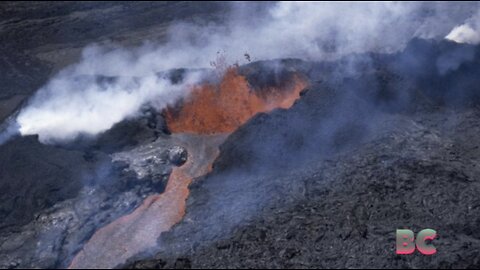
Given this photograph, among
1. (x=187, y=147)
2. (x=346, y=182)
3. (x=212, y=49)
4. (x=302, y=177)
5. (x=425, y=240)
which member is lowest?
(x=425, y=240)

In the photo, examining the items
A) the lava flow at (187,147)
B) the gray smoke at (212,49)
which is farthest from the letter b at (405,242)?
the gray smoke at (212,49)

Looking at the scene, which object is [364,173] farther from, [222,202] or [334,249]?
[222,202]

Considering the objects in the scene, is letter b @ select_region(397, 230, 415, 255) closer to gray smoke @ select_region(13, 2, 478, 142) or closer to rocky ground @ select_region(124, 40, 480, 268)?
rocky ground @ select_region(124, 40, 480, 268)

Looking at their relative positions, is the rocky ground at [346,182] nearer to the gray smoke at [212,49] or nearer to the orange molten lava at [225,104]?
the orange molten lava at [225,104]

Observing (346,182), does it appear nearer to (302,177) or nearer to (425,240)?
(302,177)

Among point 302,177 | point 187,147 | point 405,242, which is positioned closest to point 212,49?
point 187,147

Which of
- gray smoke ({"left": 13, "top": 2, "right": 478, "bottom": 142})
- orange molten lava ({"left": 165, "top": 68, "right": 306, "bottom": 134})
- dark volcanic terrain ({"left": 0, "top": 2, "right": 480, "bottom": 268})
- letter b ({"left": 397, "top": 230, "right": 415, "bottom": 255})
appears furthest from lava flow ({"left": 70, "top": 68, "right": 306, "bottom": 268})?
letter b ({"left": 397, "top": 230, "right": 415, "bottom": 255})

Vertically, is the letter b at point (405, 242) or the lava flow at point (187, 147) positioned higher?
the lava flow at point (187, 147)
